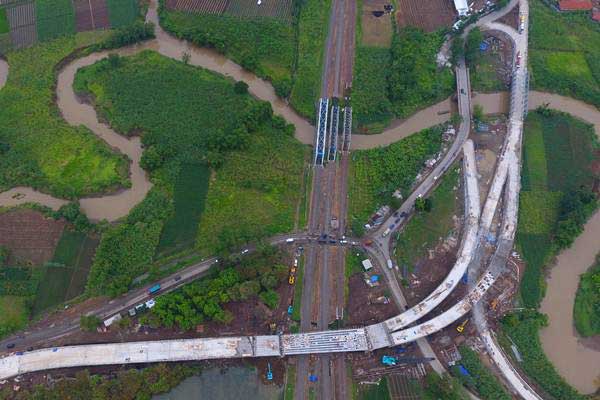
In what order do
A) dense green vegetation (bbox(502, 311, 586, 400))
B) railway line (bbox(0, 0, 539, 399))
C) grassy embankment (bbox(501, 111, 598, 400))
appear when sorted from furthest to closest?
grassy embankment (bbox(501, 111, 598, 400)) < dense green vegetation (bbox(502, 311, 586, 400)) < railway line (bbox(0, 0, 539, 399))

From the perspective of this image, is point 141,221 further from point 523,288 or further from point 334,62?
point 523,288

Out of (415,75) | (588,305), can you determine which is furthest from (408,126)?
(588,305)

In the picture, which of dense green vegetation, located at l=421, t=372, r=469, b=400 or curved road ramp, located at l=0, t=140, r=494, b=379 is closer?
dense green vegetation, located at l=421, t=372, r=469, b=400

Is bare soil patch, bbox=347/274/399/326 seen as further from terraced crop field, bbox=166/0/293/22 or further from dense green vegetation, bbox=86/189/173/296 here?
terraced crop field, bbox=166/0/293/22

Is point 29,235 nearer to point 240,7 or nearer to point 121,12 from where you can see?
point 121,12

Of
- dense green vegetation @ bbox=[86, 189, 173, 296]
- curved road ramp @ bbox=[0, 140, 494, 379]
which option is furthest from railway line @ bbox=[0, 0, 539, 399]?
dense green vegetation @ bbox=[86, 189, 173, 296]

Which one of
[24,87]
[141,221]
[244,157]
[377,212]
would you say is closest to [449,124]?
[377,212]
